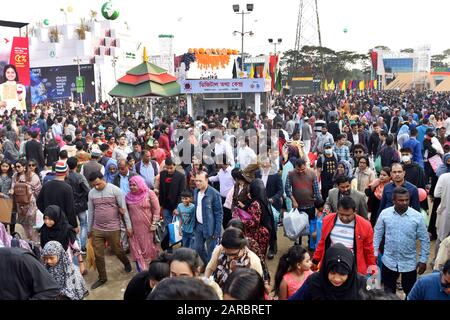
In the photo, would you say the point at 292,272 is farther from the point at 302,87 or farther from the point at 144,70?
the point at 302,87

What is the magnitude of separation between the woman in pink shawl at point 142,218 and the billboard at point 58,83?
151 feet

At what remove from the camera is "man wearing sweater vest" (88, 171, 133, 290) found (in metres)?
5.96

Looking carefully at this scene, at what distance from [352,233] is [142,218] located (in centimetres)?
291

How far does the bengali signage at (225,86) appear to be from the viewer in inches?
802

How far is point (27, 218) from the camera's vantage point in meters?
6.82

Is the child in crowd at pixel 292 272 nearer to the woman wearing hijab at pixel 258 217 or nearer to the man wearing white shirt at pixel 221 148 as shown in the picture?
the woman wearing hijab at pixel 258 217

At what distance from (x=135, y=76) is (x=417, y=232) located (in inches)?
543

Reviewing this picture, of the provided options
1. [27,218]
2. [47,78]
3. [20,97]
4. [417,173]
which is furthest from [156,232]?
[47,78]

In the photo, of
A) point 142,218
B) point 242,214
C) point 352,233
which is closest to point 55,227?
point 142,218

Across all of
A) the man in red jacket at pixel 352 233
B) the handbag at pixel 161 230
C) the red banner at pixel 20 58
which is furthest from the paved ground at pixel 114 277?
the red banner at pixel 20 58

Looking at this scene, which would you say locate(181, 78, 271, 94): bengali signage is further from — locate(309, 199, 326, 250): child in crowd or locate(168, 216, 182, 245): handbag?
locate(168, 216, 182, 245): handbag

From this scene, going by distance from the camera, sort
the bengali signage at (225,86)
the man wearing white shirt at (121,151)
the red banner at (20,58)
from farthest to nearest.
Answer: the red banner at (20,58)
the bengali signage at (225,86)
the man wearing white shirt at (121,151)

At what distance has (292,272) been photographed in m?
3.86

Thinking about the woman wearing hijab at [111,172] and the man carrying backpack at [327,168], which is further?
the man carrying backpack at [327,168]
